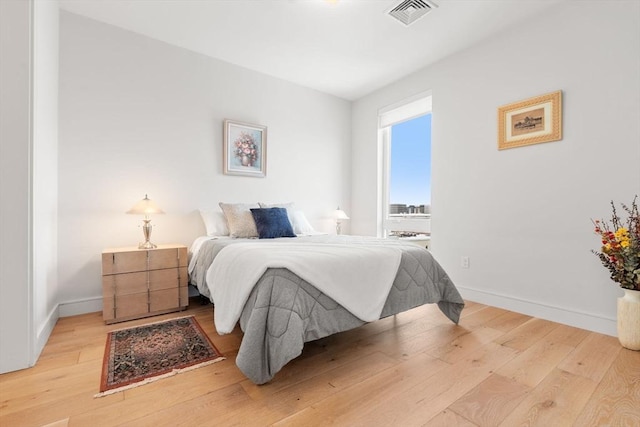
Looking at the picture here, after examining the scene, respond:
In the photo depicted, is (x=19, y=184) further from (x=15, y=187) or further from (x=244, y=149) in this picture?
(x=244, y=149)

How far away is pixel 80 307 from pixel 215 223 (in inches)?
54.3

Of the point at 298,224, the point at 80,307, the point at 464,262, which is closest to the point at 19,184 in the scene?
the point at 80,307

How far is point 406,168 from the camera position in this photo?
4.18 metres

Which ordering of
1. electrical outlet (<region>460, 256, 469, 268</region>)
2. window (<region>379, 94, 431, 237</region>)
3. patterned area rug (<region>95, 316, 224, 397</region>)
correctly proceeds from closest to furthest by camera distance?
patterned area rug (<region>95, 316, 224, 397</region>) < electrical outlet (<region>460, 256, 469, 268</region>) < window (<region>379, 94, 431, 237</region>)

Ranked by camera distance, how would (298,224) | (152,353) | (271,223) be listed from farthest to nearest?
(298,224), (271,223), (152,353)

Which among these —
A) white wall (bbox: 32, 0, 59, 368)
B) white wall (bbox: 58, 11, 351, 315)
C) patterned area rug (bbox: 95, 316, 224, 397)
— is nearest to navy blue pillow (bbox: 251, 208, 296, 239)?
white wall (bbox: 58, 11, 351, 315)

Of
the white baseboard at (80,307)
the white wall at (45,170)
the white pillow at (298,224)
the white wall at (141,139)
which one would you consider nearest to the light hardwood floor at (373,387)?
the white wall at (45,170)

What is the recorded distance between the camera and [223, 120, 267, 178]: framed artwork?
11.3ft

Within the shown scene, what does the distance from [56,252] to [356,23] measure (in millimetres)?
3383

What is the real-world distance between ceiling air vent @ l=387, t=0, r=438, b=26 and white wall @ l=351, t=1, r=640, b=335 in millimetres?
907

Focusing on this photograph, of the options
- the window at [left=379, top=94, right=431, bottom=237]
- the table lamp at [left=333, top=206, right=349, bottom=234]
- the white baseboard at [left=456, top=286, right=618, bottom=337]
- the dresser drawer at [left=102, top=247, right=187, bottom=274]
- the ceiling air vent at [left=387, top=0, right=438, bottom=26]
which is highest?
the ceiling air vent at [left=387, top=0, right=438, bottom=26]

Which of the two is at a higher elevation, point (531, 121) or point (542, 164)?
point (531, 121)

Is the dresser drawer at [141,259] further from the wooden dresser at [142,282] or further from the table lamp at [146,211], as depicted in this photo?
the table lamp at [146,211]

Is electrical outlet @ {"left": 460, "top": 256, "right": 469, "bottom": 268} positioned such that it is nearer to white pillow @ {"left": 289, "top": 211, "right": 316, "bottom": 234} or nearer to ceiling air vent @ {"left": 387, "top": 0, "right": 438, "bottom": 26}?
white pillow @ {"left": 289, "top": 211, "right": 316, "bottom": 234}
